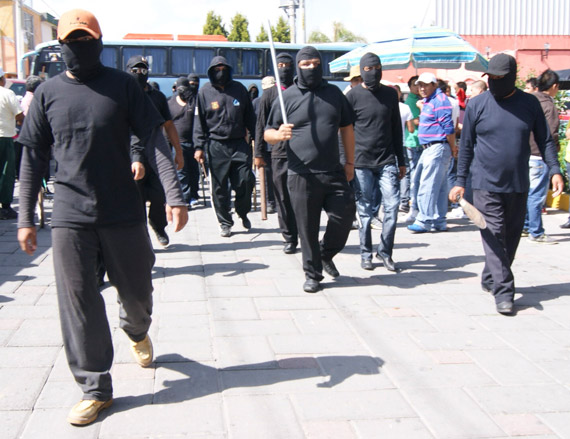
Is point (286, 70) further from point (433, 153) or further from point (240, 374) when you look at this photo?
point (240, 374)

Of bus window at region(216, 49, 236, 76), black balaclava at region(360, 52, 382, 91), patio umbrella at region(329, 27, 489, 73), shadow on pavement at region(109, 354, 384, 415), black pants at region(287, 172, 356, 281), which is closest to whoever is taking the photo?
shadow on pavement at region(109, 354, 384, 415)

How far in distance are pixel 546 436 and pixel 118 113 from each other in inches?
103

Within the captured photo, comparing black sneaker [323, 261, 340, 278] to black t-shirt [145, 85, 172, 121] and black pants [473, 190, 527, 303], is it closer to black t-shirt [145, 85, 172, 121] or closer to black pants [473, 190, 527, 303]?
black pants [473, 190, 527, 303]

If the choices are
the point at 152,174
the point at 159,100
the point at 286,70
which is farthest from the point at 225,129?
the point at 152,174

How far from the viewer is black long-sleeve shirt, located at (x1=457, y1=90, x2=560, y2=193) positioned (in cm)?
533

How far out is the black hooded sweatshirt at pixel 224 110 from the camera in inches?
321

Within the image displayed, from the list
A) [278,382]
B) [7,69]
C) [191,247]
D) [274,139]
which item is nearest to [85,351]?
[278,382]

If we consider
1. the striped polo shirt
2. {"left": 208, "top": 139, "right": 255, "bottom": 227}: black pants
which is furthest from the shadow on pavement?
the striped polo shirt

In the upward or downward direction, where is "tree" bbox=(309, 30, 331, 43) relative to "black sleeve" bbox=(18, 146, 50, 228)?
upward

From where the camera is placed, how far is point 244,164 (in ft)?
27.1

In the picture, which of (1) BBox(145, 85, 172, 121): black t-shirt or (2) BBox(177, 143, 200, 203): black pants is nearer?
(1) BBox(145, 85, 172, 121): black t-shirt

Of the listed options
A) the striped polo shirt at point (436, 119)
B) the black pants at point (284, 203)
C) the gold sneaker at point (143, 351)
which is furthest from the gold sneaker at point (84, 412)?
the striped polo shirt at point (436, 119)

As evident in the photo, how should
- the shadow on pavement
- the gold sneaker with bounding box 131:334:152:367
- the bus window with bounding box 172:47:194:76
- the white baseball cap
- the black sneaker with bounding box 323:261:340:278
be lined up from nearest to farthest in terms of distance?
the shadow on pavement < the gold sneaker with bounding box 131:334:152:367 < the black sneaker with bounding box 323:261:340:278 < the white baseball cap < the bus window with bounding box 172:47:194:76

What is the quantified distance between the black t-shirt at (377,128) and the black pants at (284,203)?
39.4 inches
